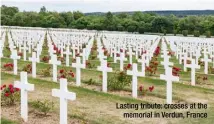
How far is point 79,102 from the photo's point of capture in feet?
32.1

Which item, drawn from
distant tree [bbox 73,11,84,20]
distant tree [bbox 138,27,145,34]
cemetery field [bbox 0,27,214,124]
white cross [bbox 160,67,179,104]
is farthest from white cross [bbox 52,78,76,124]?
distant tree [bbox 73,11,84,20]

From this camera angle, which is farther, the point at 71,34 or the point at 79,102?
the point at 71,34

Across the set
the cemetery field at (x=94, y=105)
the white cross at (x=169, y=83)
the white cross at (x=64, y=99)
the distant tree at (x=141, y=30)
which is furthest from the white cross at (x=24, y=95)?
the distant tree at (x=141, y=30)

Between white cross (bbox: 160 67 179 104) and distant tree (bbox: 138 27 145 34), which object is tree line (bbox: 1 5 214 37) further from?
white cross (bbox: 160 67 179 104)

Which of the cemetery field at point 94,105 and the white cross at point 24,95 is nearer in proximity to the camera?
the white cross at point 24,95

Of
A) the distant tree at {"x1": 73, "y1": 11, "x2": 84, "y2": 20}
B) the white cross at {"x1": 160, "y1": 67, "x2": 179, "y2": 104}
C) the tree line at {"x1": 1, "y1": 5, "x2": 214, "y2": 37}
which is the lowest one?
the white cross at {"x1": 160, "y1": 67, "x2": 179, "y2": 104}

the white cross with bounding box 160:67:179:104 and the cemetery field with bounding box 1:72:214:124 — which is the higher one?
the white cross with bounding box 160:67:179:104

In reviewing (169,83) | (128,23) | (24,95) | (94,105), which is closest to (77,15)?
(128,23)

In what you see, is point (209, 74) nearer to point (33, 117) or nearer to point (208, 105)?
point (208, 105)

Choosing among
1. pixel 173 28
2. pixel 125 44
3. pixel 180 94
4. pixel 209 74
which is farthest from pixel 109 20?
pixel 180 94

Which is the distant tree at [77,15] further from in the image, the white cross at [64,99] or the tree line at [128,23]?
the white cross at [64,99]

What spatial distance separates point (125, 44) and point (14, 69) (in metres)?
9.40

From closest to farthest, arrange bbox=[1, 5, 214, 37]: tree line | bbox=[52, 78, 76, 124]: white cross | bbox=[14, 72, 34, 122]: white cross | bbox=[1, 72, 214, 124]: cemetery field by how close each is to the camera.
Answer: bbox=[52, 78, 76, 124]: white cross < bbox=[14, 72, 34, 122]: white cross < bbox=[1, 72, 214, 124]: cemetery field < bbox=[1, 5, 214, 37]: tree line

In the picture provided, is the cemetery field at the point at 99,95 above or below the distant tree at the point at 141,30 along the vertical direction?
below
